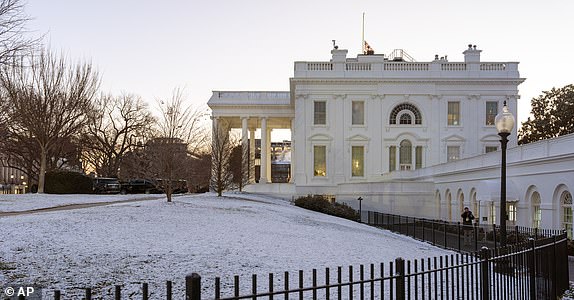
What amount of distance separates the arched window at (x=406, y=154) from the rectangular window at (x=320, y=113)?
28.0 ft

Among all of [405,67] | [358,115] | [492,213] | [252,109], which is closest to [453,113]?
[405,67]

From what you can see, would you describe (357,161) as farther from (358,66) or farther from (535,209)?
(535,209)

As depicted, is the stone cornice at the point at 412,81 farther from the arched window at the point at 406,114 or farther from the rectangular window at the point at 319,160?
the rectangular window at the point at 319,160

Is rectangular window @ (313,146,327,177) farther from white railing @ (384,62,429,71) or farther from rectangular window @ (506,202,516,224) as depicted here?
rectangular window @ (506,202,516,224)

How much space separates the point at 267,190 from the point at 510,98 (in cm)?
2682

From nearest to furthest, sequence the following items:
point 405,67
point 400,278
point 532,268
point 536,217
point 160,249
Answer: point 400,278 → point 532,268 → point 160,249 → point 536,217 → point 405,67

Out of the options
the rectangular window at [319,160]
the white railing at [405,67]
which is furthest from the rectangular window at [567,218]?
the white railing at [405,67]

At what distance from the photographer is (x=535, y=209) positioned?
2886 cm

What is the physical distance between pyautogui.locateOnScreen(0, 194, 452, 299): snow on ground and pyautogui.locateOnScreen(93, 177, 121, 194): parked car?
30.3 metres

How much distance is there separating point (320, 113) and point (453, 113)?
45.7ft

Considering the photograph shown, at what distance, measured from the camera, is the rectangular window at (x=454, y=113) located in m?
62.9

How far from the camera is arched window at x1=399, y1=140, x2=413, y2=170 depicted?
62.4 meters

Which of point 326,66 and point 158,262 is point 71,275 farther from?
point 326,66

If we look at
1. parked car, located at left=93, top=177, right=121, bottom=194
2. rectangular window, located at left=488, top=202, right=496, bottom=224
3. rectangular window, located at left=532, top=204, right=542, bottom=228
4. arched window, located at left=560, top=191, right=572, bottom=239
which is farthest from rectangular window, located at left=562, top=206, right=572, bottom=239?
parked car, located at left=93, top=177, right=121, bottom=194
